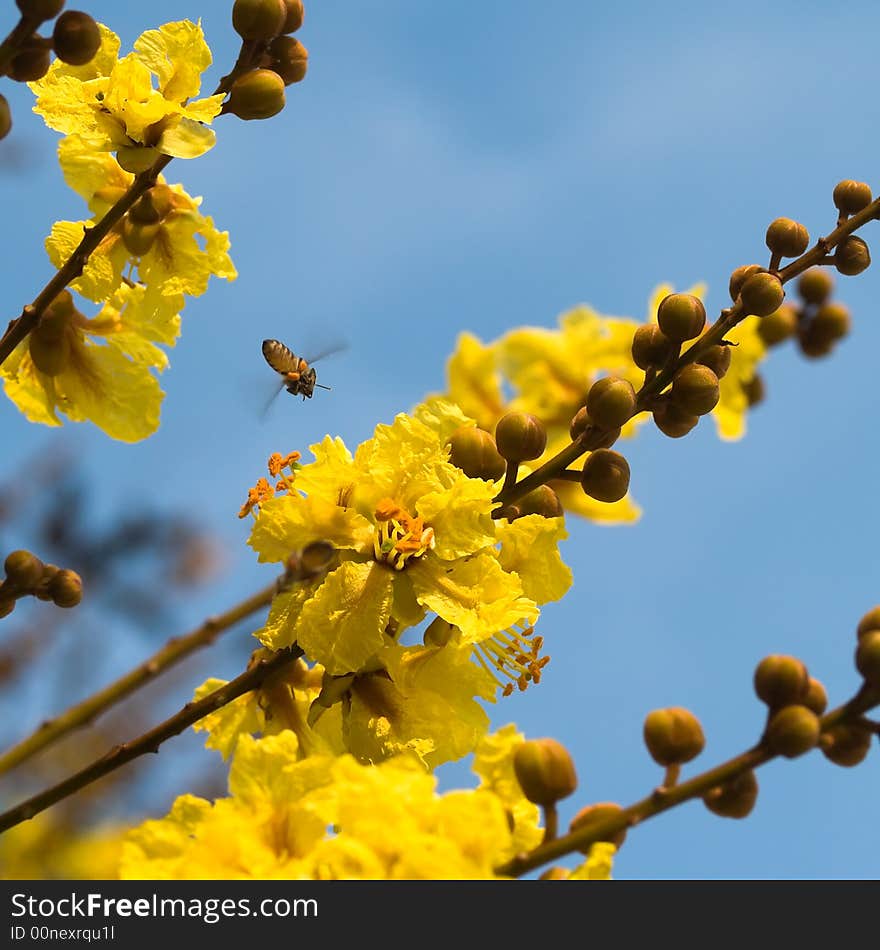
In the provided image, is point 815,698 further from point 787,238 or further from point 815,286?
point 815,286

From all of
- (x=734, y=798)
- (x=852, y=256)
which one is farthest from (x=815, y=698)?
(x=852, y=256)

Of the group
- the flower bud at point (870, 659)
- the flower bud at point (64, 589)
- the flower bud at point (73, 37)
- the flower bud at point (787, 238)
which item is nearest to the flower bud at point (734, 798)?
the flower bud at point (870, 659)

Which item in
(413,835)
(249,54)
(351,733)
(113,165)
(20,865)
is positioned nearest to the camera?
(413,835)

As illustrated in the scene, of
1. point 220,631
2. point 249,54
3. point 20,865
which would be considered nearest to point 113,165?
point 249,54

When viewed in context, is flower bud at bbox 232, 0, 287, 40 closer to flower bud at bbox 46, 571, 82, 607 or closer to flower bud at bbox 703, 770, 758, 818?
flower bud at bbox 46, 571, 82, 607

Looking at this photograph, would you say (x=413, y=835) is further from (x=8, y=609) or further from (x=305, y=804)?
(x=8, y=609)

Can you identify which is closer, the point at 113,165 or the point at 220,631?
the point at 220,631

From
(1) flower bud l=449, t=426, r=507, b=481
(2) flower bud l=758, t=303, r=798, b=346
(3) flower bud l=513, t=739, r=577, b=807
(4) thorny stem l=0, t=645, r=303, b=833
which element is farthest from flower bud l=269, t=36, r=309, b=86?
(2) flower bud l=758, t=303, r=798, b=346
